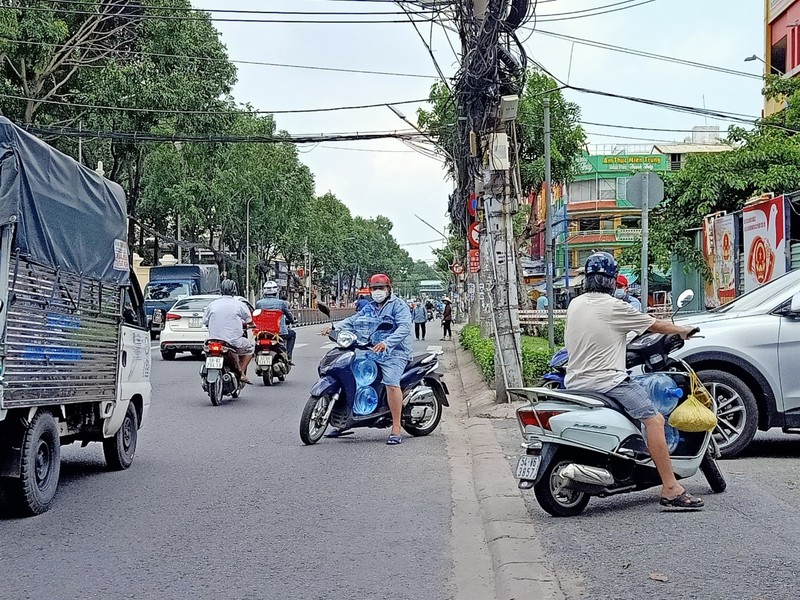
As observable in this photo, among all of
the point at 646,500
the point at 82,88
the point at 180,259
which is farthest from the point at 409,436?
the point at 180,259

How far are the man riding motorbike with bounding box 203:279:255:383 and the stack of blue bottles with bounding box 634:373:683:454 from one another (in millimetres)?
8676

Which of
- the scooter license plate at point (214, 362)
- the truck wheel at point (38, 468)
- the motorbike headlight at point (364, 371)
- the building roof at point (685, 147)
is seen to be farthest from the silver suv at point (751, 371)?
the building roof at point (685, 147)

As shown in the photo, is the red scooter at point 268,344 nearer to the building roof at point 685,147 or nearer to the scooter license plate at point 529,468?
the scooter license plate at point 529,468

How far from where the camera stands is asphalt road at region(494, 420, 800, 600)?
5.06 m

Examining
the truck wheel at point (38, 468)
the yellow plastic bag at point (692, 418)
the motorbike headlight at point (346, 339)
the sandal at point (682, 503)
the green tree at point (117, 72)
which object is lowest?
the sandal at point (682, 503)

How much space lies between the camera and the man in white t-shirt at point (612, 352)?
6574 millimetres

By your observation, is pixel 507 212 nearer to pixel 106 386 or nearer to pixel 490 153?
pixel 490 153

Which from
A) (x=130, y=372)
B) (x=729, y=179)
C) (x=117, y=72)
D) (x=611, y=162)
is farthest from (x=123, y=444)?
(x=611, y=162)

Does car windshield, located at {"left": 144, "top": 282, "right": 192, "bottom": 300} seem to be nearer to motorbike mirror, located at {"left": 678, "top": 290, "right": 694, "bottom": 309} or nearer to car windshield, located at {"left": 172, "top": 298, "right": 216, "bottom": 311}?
car windshield, located at {"left": 172, "top": 298, "right": 216, "bottom": 311}

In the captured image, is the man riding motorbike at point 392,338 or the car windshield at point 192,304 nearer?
the man riding motorbike at point 392,338

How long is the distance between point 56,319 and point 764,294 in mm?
6221

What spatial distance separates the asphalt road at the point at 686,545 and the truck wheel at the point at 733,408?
2.49 feet

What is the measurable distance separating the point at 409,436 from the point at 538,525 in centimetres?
480

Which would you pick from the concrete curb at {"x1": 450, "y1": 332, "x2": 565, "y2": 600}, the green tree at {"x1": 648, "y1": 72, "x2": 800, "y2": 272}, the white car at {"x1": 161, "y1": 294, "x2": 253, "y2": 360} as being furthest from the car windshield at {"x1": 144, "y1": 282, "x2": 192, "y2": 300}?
the concrete curb at {"x1": 450, "y1": 332, "x2": 565, "y2": 600}
